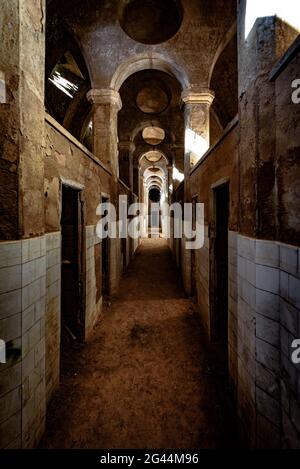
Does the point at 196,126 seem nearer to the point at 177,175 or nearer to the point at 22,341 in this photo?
the point at 177,175

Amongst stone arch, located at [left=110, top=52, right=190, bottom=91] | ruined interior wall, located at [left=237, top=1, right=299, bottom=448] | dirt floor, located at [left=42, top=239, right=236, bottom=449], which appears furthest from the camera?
stone arch, located at [left=110, top=52, right=190, bottom=91]

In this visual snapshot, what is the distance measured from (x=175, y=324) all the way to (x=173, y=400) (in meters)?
2.32

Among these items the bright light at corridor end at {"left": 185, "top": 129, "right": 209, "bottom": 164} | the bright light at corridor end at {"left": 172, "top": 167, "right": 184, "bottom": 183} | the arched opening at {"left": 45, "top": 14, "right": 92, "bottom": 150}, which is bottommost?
the bright light at corridor end at {"left": 185, "top": 129, "right": 209, "bottom": 164}

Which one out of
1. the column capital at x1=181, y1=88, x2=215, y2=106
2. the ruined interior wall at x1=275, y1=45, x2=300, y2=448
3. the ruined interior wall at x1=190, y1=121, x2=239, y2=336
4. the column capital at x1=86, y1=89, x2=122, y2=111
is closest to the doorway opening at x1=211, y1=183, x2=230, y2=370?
the ruined interior wall at x1=190, y1=121, x2=239, y2=336

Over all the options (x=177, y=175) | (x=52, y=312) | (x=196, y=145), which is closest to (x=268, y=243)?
(x=52, y=312)

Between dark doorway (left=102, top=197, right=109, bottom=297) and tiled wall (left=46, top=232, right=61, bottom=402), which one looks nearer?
tiled wall (left=46, top=232, right=61, bottom=402)

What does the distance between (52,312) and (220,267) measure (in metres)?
3.26

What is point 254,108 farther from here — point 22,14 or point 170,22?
point 170,22

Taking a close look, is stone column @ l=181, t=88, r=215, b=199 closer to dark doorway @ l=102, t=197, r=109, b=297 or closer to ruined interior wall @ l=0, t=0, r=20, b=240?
dark doorway @ l=102, t=197, r=109, b=297

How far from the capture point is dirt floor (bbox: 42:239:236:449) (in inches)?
108

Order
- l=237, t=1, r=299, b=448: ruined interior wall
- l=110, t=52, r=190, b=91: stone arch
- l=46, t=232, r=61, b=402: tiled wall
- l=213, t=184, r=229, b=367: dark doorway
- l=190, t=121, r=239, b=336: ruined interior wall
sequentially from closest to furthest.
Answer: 1. l=237, t=1, r=299, b=448: ruined interior wall
2. l=46, t=232, r=61, b=402: tiled wall
3. l=190, t=121, r=239, b=336: ruined interior wall
4. l=213, t=184, r=229, b=367: dark doorway
5. l=110, t=52, r=190, b=91: stone arch

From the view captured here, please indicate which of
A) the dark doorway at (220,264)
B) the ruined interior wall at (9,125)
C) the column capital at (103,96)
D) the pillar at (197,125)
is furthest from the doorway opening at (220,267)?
the column capital at (103,96)

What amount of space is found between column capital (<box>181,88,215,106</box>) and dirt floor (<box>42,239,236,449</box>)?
6.81 meters
